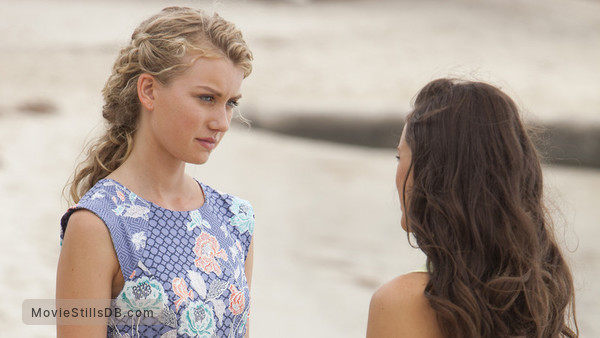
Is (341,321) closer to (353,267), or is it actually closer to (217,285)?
(353,267)

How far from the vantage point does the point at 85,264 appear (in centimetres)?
169

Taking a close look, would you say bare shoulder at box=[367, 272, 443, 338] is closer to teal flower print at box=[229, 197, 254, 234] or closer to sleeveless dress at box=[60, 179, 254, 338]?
sleeveless dress at box=[60, 179, 254, 338]

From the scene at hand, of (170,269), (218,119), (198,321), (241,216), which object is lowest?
(198,321)

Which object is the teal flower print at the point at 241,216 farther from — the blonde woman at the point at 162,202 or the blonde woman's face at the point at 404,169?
the blonde woman's face at the point at 404,169

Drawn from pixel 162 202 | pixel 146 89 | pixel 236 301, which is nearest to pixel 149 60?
pixel 146 89

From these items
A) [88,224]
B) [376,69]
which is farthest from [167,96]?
[376,69]

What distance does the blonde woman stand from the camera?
5.67ft

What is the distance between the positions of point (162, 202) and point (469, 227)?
2.53ft

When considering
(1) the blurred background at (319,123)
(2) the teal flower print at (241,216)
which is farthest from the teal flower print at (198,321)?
(1) the blurred background at (319,123)

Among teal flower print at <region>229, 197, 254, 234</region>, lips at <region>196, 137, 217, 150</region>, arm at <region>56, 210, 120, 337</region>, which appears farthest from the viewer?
teal flower print at <region>229, 197, 254, 234</region>

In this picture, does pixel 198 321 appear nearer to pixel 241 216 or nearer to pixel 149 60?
pixel 241 216

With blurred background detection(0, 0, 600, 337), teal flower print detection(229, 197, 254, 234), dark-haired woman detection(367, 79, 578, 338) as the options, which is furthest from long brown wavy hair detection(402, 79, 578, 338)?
teal flower print detection(229, 197, 254, 234)

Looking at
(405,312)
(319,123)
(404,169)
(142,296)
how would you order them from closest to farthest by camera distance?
1. (405,312)
2. (404,169)
3. (142,296)
4. (319,123)

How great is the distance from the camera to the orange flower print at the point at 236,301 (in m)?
1.90
